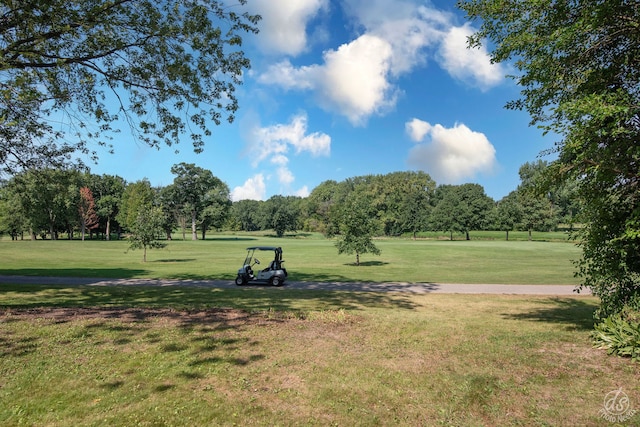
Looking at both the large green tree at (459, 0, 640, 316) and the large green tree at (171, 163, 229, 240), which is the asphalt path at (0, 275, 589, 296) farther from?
the large green tree at (171, 163, 229, 240)

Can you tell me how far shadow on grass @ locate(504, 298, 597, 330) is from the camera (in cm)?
970

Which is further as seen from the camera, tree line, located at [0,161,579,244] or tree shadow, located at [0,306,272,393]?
tree line, located at [0,161,579,244]

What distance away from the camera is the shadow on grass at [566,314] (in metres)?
9.70

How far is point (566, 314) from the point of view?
37.0ft

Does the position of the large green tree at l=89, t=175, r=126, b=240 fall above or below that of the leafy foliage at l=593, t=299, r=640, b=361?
above

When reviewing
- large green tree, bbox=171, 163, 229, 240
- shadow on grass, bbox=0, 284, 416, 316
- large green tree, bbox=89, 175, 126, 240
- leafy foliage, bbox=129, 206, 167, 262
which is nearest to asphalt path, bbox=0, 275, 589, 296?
shadow on grass, bbox=0, 284, 416, 316

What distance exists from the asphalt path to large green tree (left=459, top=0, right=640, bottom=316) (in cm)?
907

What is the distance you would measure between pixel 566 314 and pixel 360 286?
9.02m

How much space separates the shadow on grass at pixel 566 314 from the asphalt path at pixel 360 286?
277cm

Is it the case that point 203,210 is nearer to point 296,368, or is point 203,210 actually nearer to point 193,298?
point 193,298

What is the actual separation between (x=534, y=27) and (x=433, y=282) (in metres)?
14.4

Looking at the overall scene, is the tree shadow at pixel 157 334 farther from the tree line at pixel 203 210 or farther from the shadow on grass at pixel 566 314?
the tree line at pixel 203 210

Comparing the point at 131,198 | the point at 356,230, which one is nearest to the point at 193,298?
the point at 356,230

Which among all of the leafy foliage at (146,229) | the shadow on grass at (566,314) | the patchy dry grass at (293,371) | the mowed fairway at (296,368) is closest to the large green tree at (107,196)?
the leafy foliage at (146,229)
